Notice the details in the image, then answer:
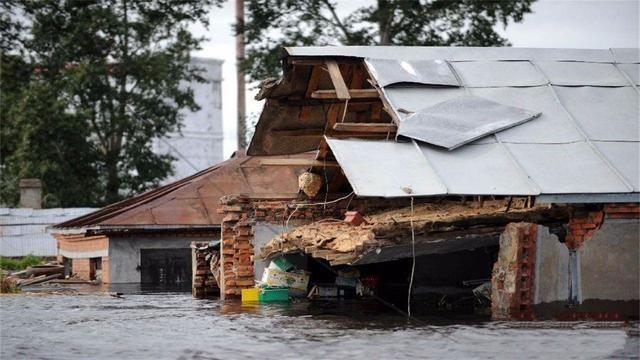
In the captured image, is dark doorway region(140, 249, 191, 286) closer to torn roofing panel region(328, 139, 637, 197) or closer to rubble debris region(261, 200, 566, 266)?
rubble debris region(261, 200, 566, 266)

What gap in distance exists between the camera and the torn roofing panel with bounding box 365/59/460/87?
68.6 ft

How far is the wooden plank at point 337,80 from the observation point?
2045 centimetres

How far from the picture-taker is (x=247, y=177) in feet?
102

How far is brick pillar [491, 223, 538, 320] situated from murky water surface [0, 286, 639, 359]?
135 centimetres

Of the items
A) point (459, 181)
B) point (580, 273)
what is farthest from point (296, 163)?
point (580, 273)

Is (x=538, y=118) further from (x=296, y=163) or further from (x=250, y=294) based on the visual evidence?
(x=250, y=294)

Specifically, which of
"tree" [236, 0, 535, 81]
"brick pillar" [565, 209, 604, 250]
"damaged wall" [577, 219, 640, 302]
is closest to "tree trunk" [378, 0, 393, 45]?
"tree" [236, 0, 535, 81]

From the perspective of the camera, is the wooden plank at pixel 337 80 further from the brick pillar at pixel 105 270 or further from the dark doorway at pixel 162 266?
the brick pillar at pixel 105 270

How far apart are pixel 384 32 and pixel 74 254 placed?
1304cm

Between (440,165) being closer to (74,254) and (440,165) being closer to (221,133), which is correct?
(74,254)

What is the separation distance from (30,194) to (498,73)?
24.2 m

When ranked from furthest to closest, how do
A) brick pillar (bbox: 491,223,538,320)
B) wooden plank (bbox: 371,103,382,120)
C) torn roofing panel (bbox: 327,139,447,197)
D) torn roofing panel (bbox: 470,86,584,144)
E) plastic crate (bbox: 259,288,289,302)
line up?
wooden plank (bbox: 371,103,382,120) < plastic crate (bbox: 259,288,289,302) < torn roofing panel (bbox: 470,86,584,144) < torn roofing panel (bbox: 327,139,447,197) < brick pillar (bbox: 491,223,538,320)

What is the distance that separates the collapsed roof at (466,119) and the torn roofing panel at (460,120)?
2 cm

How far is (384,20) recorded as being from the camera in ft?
137
